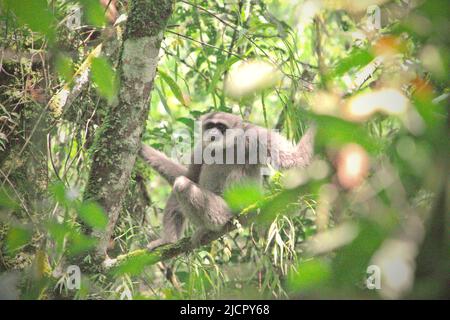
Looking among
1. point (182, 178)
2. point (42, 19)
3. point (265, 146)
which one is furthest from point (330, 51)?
point (42, 19)

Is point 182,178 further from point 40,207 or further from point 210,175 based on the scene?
point 40,207

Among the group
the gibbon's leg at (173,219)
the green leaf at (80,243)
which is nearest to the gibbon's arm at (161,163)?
the gibbon's leg at (173,219)

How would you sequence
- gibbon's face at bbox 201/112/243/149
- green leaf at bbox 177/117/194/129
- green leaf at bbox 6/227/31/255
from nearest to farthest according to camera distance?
green leaf at bbox 6/227/31/255 → green leaf at bbox 177/117/194/129 → gibbon's face at bbox 201/112/243/149

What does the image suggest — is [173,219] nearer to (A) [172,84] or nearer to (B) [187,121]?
(B) [187,121]

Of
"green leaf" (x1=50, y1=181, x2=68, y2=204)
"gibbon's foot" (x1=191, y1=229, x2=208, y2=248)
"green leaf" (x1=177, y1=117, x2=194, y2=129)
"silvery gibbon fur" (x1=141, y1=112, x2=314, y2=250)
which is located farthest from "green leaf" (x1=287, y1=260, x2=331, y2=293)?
"green leaf" (x1=177, y1=117, x2=194, y2=129)

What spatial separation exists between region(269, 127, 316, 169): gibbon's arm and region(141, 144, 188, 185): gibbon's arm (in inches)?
42.3

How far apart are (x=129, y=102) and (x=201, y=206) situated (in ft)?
6.71

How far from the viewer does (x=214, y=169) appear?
5.71 meters

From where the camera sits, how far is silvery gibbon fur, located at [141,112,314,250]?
500 centimetres

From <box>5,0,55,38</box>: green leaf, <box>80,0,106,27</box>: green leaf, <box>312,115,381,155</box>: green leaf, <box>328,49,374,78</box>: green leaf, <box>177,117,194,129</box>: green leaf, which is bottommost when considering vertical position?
<box>312,115,381,155</box>: green leaf

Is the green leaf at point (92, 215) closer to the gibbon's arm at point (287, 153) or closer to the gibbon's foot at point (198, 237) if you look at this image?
the gibbon's foot at point (198, 237)

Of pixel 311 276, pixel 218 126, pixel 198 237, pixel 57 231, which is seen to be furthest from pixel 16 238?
pixel 218 126

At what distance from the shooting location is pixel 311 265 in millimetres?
967

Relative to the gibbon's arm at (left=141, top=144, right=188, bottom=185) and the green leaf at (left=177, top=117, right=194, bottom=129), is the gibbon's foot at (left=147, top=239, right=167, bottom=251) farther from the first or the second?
the green leaf at (left=177, top=117, right=194, bottom=129)
